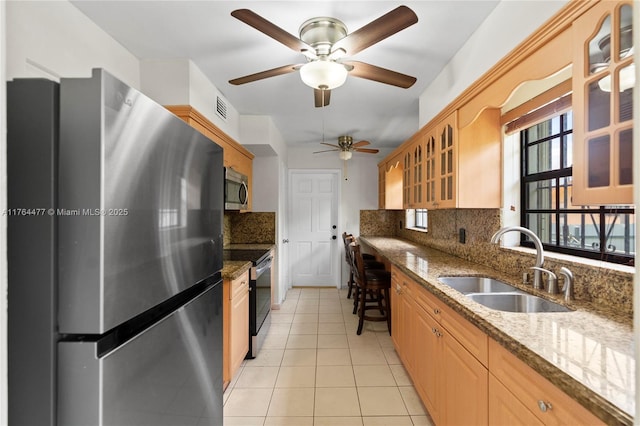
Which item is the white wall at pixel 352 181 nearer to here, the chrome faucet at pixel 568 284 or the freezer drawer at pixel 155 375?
the chrome faucet at pixel 568 284

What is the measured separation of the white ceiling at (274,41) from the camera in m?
1.64

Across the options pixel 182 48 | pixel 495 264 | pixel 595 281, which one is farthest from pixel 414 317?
pixel 182 48

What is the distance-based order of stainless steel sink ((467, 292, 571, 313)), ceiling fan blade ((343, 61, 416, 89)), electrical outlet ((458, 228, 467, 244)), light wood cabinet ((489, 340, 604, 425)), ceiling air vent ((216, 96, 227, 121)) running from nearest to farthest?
1. light wood cabinet ((489, 340, 604, 425))
2. stainless steel sink ((467, 292, 571, 313))
3. ceiling fan blade ((343, 61, 416, 89))
4. electrical outlet ((458, 228, 467, 244))
5. ceiling air vent ((216, 96, 227, 121))

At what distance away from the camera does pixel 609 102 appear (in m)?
0.99

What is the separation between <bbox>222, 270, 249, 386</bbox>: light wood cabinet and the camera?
6.99 ft

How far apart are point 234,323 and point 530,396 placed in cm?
186

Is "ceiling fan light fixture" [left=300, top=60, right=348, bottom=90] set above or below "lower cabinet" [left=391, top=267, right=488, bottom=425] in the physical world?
above

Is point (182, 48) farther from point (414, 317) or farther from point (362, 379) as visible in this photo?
point (362, 379)

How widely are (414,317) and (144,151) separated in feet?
6.39

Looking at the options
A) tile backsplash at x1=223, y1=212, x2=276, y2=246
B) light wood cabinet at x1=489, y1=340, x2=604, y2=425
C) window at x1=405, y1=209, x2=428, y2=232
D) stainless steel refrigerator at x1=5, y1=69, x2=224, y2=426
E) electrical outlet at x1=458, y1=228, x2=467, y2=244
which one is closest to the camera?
stainless steel refrigerator at x1=5, y1=69, x2=224, y2=426

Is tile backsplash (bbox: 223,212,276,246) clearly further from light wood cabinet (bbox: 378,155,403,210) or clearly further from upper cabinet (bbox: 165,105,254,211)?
light wood cabinet (bbox: 378,155,403,210)

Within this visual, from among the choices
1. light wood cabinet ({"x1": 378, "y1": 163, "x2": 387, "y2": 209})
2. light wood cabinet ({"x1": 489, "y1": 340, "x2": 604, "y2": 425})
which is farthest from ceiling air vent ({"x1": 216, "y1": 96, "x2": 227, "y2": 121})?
light wood cabinet ({"x1": 489, "y1": 340, "x2": 604, "y2": 425})

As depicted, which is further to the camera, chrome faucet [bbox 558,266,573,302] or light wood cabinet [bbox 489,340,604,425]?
chrome faucet [bbox 558,266,573,302]

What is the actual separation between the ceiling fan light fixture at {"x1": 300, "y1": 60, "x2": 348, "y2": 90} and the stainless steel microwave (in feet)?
4.30
